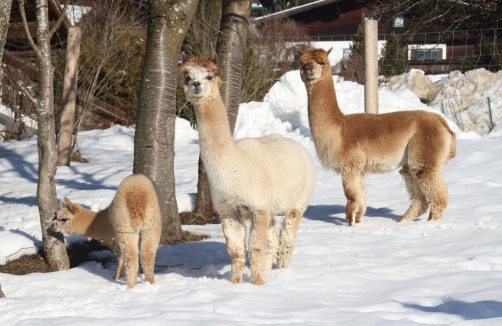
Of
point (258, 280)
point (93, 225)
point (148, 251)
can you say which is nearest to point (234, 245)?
point (258, 280)

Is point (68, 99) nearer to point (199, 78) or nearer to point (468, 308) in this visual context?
point (199, 78)

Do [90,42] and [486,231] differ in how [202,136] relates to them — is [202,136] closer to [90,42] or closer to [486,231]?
Answer: [486,231]

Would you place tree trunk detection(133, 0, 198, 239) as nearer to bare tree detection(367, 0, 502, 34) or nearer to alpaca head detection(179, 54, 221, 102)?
alpaca head detection(179, 54, 221, 102)

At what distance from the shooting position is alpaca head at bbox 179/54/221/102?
5.49 m

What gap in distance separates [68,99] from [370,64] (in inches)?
206

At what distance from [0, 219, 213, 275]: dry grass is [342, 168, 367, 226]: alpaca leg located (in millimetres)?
1850

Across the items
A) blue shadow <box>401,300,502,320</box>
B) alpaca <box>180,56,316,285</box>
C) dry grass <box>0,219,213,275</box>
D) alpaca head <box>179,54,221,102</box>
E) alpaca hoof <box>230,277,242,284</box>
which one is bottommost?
dry grass <box>0,219,213,275</box>

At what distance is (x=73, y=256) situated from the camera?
23.8ft

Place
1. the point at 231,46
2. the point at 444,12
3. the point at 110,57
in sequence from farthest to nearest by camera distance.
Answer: the point at 444,12
the point at 110,57
the point at 231,46

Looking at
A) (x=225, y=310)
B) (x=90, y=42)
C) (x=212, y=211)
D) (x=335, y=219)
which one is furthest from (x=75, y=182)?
(x=225, y=310)

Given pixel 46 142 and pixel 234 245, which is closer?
pixel 234 245

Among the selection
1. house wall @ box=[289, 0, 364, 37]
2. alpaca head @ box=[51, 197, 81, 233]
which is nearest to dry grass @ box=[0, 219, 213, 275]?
alpaca head @ box=[51, 197, 81, 233]

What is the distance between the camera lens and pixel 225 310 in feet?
16.0

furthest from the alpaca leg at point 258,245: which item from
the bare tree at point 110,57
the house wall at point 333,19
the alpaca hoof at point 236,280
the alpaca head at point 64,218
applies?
the house wall at point 333,19
